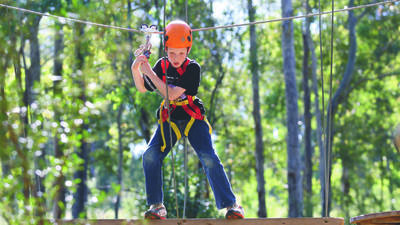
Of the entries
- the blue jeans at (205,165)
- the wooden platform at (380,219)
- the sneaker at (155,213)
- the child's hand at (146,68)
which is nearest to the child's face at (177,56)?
the child's hand at (146,68)

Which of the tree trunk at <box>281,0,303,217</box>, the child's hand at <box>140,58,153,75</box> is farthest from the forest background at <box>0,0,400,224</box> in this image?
the child's hand at <box>140,58,153,75</box>

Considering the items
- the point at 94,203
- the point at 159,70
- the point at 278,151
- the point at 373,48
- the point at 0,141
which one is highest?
the point at 373,48

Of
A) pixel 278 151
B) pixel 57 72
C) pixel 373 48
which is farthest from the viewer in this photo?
pixel 278 151

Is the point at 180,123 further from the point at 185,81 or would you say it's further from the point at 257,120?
the point at 257,120

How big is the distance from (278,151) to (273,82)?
289 centimetres

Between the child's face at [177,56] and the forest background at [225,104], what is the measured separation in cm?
116

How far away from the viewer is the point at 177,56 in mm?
4582

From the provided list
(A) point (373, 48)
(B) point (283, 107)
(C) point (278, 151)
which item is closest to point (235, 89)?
(B) point (283, 107)

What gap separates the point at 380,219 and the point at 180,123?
171cm

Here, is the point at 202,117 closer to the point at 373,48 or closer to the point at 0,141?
the point at 0,141

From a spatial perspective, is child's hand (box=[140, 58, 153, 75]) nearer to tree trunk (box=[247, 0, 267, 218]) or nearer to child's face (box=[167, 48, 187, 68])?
child's face (box=[167, 48, 187, 68])

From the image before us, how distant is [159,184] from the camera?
4543 millimetres

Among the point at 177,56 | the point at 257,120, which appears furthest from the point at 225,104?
the point at 177,56

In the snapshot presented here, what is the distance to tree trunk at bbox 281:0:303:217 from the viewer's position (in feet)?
53.8
